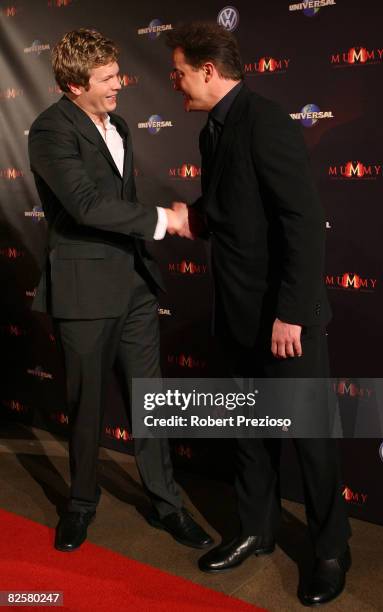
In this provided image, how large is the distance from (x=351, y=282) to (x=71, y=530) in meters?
1.36

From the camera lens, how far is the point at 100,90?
2.41 m

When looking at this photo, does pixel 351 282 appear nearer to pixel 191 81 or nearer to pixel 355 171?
pixel 355 171

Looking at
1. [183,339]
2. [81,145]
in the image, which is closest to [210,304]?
[183,339]

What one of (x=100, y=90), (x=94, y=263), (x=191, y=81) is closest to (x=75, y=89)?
(x=100, y=90)

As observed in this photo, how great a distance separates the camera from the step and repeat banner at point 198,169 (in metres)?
2.61

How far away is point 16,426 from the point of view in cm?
397

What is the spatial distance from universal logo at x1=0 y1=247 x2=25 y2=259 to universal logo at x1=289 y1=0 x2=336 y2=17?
1.90 m

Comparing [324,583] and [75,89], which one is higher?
[75,89]

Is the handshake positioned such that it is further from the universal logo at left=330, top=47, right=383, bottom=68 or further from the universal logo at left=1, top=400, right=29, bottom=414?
the universal logo at left=1, top=400, right=29, bottom=414

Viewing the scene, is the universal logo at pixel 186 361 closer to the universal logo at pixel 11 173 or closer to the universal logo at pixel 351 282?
the universal logo at pixel 351 282

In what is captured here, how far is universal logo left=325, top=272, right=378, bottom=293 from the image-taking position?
266 cm

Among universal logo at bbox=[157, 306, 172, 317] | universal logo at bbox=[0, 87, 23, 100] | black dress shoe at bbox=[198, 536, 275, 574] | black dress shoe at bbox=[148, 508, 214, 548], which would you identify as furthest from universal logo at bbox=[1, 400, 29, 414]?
black dress shoe at bbox=[198, 536, 275, 574]

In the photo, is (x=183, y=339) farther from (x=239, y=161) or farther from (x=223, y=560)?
(x=239, y=161)

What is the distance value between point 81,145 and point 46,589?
1.45 meters
